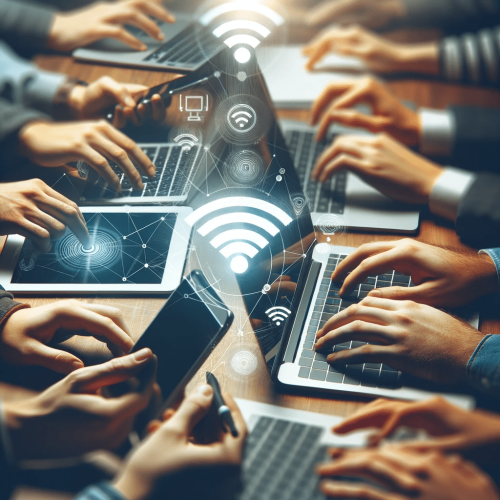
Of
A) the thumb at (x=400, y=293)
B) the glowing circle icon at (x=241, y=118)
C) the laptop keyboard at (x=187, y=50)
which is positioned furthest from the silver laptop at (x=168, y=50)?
the thumb at (x=400, y=293)

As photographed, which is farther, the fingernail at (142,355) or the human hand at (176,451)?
the fingernail at (142,355)

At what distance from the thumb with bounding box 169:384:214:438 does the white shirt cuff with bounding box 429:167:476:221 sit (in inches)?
20.5

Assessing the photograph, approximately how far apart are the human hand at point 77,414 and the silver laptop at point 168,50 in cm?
52

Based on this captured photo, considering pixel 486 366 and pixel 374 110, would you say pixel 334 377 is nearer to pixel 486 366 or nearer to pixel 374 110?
pixel 486 366

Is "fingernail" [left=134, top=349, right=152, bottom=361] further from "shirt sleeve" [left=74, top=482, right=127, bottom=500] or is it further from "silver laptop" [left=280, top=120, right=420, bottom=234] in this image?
"silver laptop" [left=280, top=120, right=420, bottom=234]

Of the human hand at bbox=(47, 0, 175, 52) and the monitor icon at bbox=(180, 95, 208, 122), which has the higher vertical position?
the human hand at bbox=(47, 0, 175, 52)

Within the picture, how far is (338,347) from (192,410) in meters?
0.21

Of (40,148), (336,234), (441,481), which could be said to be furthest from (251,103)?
(441,481)

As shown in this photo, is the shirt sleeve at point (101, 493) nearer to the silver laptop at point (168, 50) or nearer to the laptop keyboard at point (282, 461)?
the laptop keyboard at point (282, 461)

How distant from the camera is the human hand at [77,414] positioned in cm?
56

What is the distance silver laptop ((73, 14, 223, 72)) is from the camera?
0.86 m

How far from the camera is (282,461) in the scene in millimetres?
528

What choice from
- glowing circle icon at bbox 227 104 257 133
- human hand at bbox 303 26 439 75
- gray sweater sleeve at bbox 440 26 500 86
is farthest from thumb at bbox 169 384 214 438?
gray sweater sleeve at bbox 440 26 500 86

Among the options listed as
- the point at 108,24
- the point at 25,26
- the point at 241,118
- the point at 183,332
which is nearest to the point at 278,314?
the point at 183,332
